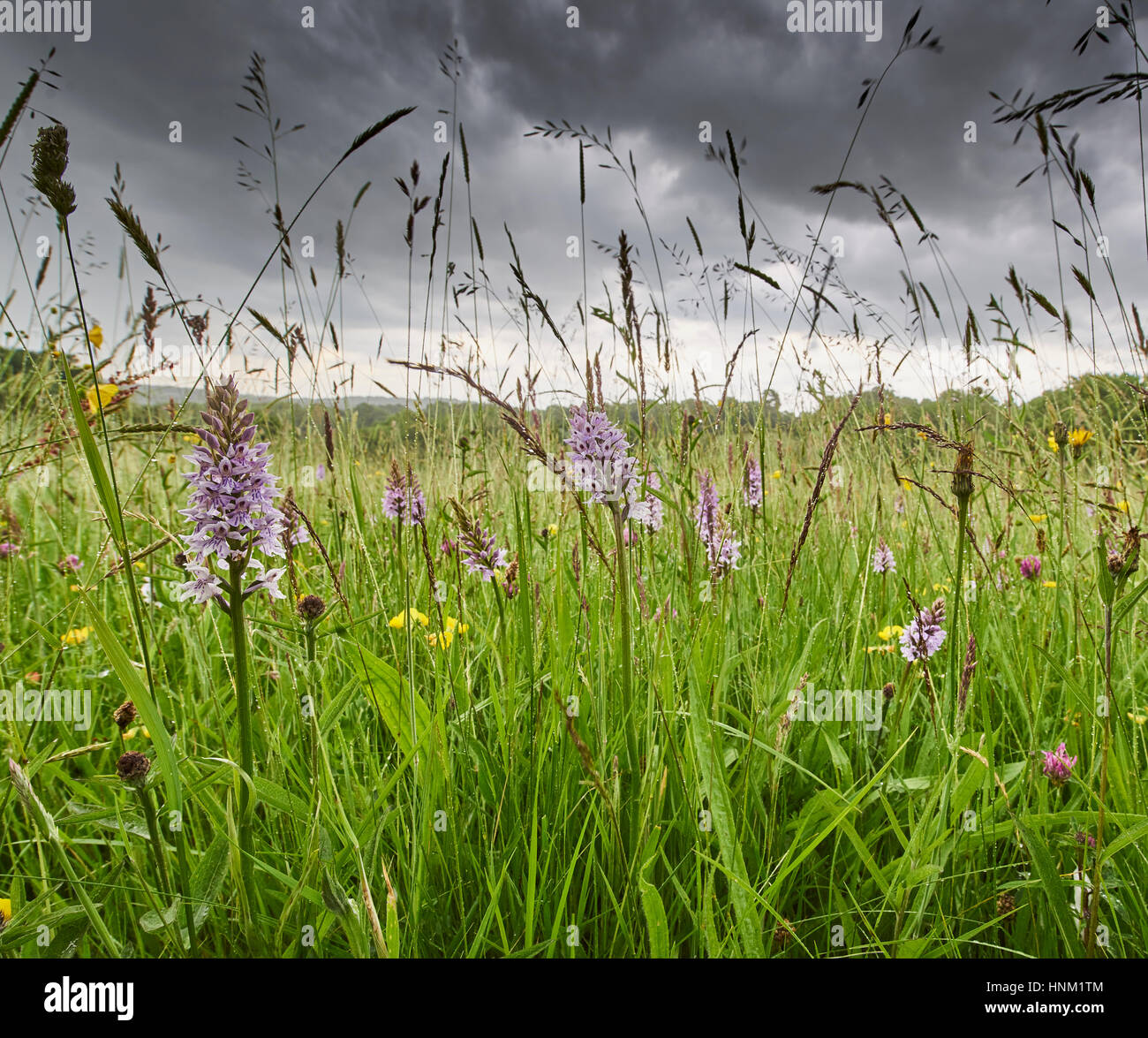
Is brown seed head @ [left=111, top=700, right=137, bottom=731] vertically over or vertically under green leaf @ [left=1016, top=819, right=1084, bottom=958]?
over

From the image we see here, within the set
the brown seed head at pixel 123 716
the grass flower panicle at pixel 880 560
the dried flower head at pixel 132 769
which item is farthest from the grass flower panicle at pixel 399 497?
the grass flower panicle at pixel 880 560

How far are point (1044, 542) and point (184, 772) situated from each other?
237cm

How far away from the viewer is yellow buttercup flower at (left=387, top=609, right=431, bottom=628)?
1521 millimetres

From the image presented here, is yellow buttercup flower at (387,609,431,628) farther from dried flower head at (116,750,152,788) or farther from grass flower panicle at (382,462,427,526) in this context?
dried flower head at (116,750,152,788)

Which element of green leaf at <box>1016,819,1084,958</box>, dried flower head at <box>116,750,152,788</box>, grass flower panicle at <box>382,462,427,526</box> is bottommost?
green leaf at <box>1016,819,1084,958</box>

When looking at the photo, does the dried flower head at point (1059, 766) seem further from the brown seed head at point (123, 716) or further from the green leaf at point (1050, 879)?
the brown seed head at point (123, 716)

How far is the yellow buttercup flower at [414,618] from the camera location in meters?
1.52

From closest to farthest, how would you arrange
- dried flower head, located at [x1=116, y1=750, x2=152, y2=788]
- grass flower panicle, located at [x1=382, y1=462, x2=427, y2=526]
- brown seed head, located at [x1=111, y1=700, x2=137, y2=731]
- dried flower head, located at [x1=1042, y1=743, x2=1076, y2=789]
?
dried flower head, located at [x1=116, y1=750, x2=152, y2=788] < brown seed head, located at [x1=111, y1=700, x2=137, y2=731] < dried flower head, located at [x1=1042, y1=743, x2=1076, y2=789] < grass flower panicle, located at [x1=382, y1=462, x2=427, y2=526]

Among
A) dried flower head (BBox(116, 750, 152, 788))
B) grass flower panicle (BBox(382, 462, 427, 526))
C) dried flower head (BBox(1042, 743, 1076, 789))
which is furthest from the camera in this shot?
grass flower panicle (BBox(382, 462, 427, 526))

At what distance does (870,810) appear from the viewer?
130 centimetres

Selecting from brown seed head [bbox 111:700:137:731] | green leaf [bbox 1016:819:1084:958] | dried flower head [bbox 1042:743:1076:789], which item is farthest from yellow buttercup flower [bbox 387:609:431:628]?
dried flower head [bbox 1042:743:1076:789]

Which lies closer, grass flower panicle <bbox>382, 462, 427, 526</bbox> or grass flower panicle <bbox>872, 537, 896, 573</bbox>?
grass flower panicle <bbox>382, 462, 427, 526</bbox>
